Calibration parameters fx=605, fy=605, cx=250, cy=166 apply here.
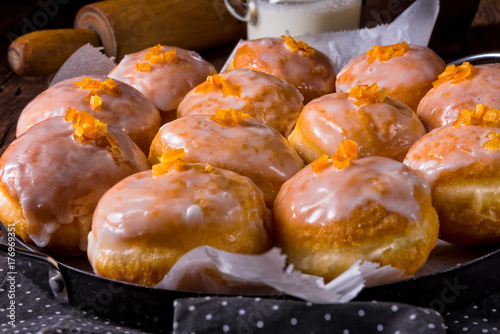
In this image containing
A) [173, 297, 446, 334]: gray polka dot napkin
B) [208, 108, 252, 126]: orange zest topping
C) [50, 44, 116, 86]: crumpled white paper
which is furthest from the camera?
[50, 44, 116, 86]: crumpled white paper

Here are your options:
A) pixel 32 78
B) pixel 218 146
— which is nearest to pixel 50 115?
pixel 218 146

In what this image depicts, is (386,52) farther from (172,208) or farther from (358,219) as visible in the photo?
(172,208)

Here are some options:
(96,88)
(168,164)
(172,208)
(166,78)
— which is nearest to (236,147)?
(168,164)

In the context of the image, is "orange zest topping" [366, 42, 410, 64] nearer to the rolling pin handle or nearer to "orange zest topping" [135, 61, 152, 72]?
"orange zest topping" [135, 61, 152, 72]

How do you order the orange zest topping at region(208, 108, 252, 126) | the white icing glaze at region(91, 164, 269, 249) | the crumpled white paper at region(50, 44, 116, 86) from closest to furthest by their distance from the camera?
the white icing glaze at region(91, 164, 269, 249) < the orange zest topping at region(208, 108, 252, 126) < the crumpled white paper at region(50, 44, 116, 86)

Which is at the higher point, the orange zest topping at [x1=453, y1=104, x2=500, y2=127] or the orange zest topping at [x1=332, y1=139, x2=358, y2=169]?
the orange zest topping at [x1=332, y1=139, x2=358, y2=169]

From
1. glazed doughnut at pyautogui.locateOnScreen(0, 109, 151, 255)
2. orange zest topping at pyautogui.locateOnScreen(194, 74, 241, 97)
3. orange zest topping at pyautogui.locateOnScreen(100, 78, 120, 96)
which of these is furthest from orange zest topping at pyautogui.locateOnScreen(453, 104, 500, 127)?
orange zest topping at pyautogui.locateOnScreen(100, 78, 120, 96)

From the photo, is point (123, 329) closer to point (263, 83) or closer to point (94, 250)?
point (94, 250)
